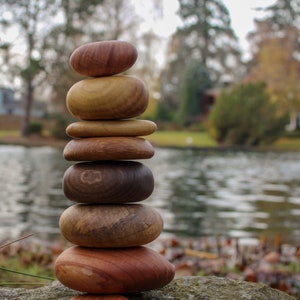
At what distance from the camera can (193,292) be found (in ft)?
7.90

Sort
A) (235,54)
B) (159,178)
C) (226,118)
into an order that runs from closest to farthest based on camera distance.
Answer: (159,178), (226,118), (235,54)

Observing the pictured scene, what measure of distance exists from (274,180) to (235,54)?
37050mm

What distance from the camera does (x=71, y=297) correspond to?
2.33 meters

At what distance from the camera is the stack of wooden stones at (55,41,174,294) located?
84.0 inches

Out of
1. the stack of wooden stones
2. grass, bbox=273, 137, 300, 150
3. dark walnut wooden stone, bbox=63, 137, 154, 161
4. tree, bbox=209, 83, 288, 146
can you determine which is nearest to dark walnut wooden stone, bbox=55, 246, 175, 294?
the stack of wooden stones

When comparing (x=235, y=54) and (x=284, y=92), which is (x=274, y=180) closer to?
(x=284, y=92)

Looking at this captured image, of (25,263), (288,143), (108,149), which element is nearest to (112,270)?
(108,149)

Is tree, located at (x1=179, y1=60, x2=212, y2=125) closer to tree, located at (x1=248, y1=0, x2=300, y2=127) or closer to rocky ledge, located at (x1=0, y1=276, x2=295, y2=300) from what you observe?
tree, located at (x1=248, y1=0, x2=300, y2=127)

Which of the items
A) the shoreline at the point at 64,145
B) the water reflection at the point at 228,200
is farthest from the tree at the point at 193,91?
the water reflection at the point at 228,200

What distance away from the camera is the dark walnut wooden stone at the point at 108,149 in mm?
2168

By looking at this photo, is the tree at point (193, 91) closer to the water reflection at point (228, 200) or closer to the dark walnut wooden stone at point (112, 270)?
the water reflection at point (228, 200)

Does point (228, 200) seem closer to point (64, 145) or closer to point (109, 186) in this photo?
point (109, 186)

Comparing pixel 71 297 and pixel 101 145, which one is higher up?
pixel 101 145

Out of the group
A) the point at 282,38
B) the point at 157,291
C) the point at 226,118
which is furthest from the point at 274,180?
the point at 282,38
